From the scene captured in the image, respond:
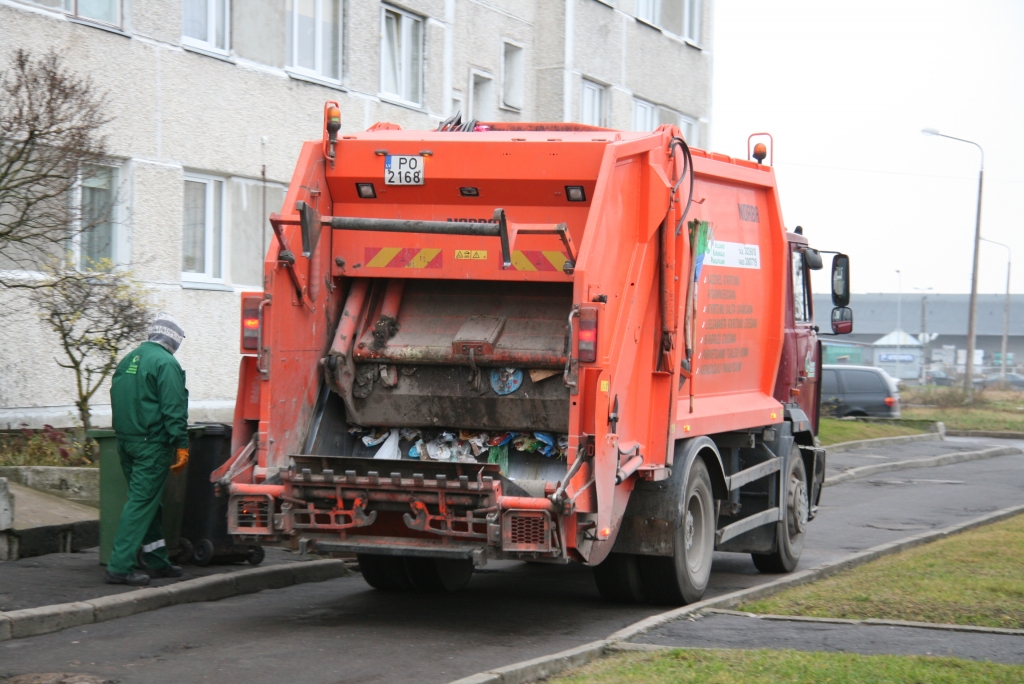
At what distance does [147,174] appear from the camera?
44.7 feet

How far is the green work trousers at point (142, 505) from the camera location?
783 centimetres

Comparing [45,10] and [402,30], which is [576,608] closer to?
[45,10]

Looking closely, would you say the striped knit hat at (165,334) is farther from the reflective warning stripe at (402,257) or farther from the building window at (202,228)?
the building window at (202,228)

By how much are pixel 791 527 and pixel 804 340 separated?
159 centimetres

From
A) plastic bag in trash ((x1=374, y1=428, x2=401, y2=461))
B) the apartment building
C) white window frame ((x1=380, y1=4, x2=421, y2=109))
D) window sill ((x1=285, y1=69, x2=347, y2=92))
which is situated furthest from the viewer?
white window frame ((x1=380, y1=4, x2=421, y2=109))

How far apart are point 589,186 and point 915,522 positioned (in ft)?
25.9

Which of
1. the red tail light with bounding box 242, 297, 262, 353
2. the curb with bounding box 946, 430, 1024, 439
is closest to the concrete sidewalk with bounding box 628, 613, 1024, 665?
the red tail light with bounding box 242, 297, 262, 353

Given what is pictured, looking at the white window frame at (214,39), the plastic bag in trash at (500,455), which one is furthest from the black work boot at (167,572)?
the white window frame at (214,39)

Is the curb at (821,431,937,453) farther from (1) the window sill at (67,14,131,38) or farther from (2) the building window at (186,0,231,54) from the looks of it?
(1) the window sill at (67,14,131,38)

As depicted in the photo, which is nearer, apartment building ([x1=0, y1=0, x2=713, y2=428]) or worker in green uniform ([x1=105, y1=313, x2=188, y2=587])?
worker in green uniform ([x1=105, y1=313, x2=188, y2=587])

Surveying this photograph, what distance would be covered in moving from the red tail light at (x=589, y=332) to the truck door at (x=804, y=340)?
411 centimetres

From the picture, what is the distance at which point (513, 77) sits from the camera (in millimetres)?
21328

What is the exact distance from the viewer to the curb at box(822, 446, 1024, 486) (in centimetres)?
1897

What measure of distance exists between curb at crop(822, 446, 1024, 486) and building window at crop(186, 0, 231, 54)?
9.60 m
